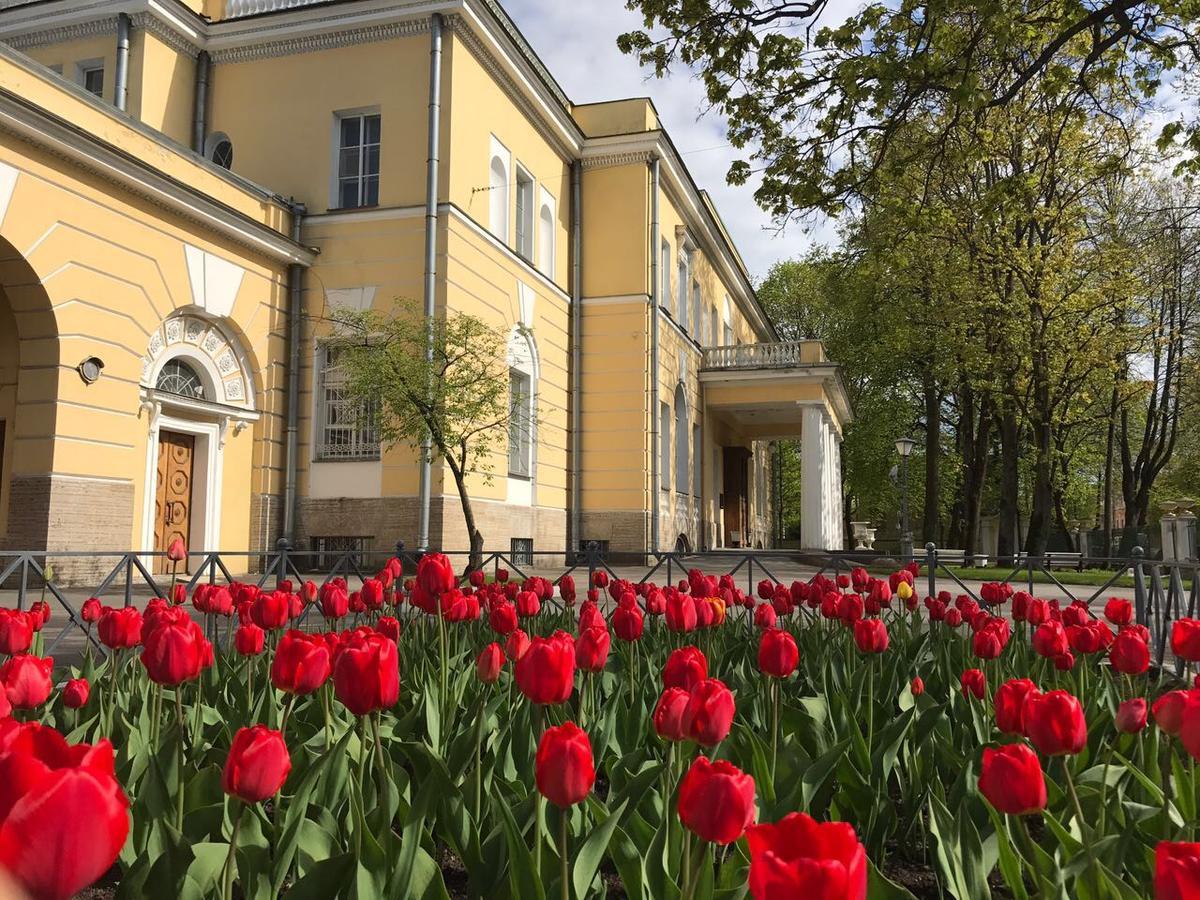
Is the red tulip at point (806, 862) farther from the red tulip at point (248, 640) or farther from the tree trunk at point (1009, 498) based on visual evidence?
the tree trunk at point (1009, 498)

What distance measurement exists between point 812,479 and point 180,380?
18.6m

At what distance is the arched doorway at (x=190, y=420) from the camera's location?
45.7 ft

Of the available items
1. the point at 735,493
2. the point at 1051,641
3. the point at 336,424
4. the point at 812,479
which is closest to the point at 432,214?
the point at 336,424

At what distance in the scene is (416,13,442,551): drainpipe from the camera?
52.7 ft

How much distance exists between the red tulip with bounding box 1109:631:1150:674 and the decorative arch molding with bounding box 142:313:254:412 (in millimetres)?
13567

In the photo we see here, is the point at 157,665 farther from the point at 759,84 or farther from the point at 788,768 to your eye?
the point at 759,84

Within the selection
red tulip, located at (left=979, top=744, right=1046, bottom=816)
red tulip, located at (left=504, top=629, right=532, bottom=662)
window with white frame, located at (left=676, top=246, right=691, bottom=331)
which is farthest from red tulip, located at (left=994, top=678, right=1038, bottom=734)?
window with white frame, located at (left=676, top=246, right=691, bottom=331)

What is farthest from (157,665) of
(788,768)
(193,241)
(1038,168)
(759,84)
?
(1038,168)

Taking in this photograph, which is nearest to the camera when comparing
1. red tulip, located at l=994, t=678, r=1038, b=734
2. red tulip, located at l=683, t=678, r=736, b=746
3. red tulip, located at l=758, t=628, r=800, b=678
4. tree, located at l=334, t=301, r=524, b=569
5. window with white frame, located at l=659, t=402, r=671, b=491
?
red tulip, located at l=683, t=678, r=736, b=746

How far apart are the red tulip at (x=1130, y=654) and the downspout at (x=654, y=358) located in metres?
20.0

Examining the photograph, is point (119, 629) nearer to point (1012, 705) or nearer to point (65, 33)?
point (1012, 705)

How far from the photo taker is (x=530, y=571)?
59.5 ft

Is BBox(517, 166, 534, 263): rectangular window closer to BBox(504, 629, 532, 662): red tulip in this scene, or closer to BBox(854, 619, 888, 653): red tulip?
BBox(854, 619, 888, 653): red tulip

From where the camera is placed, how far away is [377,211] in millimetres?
17203
